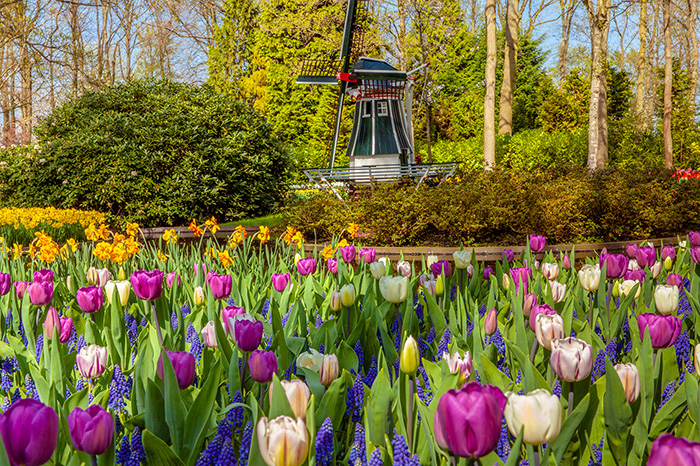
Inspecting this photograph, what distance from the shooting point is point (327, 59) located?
16.6 metres

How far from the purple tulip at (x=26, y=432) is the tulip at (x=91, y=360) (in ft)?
1.91

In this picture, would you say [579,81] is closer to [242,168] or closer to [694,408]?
[242,168]

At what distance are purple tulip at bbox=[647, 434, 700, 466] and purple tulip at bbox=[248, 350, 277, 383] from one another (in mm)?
724

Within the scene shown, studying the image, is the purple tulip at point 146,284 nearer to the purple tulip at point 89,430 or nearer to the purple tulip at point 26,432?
the purple tulip at point 89,430

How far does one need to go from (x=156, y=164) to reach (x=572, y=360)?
9.24 m

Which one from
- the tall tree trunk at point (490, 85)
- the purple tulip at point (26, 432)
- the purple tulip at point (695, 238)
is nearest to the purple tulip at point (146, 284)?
the purple tulip at point (26, 432)

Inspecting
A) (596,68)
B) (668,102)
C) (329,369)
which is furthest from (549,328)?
(668,102)

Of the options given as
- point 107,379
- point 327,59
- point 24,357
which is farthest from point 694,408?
point 327,59

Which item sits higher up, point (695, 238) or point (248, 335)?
point (695, 238)

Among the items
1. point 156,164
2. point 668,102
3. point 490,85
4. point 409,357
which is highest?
point 490,85

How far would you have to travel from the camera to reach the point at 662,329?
4.39ft

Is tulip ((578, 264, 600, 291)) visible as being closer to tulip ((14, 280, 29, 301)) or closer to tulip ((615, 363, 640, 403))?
tulip ((615, 363, 640, 403))

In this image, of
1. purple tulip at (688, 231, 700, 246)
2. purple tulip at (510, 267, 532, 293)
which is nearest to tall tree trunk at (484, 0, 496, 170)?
purple tulip at (688, 231, 700, 246)

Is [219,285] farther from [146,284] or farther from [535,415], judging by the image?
[535,415]
